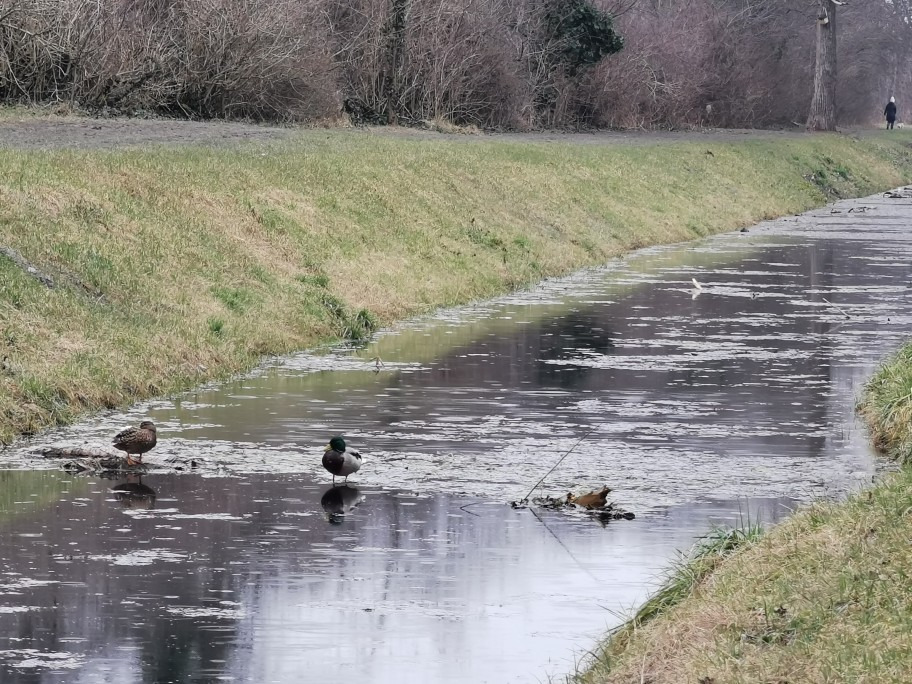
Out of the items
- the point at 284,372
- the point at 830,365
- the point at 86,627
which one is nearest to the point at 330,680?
the point at 86,627

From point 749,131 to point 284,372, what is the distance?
52216mm

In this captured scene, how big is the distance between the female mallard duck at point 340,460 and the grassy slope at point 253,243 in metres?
2.98

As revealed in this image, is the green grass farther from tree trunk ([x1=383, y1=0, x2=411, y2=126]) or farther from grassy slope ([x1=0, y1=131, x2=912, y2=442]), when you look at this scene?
tree trunk ([x1=383, y1=0, x2=411, y2=126])

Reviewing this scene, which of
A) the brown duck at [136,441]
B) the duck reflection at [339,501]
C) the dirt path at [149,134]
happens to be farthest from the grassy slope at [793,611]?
the dirt path at [149,134]

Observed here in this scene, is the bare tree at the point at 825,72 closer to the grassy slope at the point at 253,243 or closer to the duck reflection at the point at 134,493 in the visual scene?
the grassy slope at the point at 253,243

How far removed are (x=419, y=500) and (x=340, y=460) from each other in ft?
2.35

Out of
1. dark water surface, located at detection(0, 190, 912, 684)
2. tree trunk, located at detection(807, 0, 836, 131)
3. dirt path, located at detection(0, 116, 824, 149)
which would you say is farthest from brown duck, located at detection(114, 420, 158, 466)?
tree trunk, located at detection(807, 0, 836, 131)

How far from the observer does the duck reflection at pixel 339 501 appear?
1114 cm

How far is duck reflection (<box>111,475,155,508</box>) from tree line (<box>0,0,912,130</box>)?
20498 mm

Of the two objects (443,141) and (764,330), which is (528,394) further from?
(443,141)

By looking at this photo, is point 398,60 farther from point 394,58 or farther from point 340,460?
point 340,460

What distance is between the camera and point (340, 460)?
12.0 metres

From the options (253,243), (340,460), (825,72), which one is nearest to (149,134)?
(253,243)

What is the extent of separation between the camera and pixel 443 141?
3781cm
